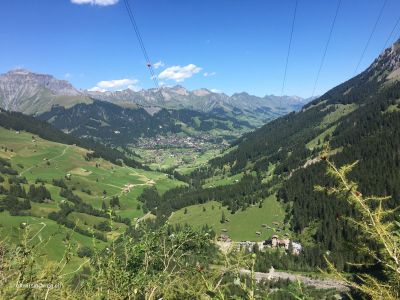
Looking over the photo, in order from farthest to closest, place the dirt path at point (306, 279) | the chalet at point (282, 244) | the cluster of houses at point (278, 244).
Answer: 1. the chalet at point (282, 244)
2. the cluster of houses at point (278, 244)
3. the dirt path at point (306, 279)

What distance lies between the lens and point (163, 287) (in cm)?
1577

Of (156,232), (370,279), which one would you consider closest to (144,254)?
(156,232)

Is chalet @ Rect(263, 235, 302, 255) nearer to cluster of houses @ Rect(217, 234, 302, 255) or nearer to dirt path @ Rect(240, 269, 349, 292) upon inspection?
cluster of houses @ Rect(217, 234, 302, 255)

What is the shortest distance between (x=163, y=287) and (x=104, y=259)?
4780mm

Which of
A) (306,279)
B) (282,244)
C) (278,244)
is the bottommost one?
(306,279)

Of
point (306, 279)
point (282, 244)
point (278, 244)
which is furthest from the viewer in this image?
point (278, 244)

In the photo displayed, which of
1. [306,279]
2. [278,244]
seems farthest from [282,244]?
[306,279]

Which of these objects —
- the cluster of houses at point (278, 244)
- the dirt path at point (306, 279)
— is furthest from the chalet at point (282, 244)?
the dirt path at point (306, 279)

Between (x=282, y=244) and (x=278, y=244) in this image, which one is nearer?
(x=282, y=244)

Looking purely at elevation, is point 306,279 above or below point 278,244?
below

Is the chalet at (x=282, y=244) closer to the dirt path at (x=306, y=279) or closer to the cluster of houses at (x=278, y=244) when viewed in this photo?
the cluster of houses at (x=278, y=244)

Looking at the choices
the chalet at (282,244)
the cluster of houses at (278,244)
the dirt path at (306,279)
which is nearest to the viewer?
the dirt path at (306,279)

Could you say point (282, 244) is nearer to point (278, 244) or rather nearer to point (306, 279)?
point (278, 244)

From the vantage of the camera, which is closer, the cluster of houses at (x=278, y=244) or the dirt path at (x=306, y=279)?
the dirt path at (x=306, y=279)
